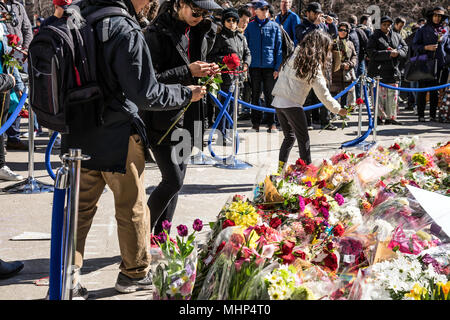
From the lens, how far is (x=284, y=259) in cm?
250

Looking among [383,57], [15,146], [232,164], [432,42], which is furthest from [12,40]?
[432,42]

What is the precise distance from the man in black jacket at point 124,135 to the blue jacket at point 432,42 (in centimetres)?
917

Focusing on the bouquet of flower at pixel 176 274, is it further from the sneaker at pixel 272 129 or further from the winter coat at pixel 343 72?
the winter coat at pixel 343 72

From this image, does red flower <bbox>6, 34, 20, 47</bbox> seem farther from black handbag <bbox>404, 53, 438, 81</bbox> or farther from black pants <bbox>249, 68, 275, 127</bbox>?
black handbag <bbox>404, 53, 438, 81</bbox>

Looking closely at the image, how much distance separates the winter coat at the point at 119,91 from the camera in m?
2.98

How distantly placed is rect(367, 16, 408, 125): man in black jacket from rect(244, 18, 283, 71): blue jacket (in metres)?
2.35

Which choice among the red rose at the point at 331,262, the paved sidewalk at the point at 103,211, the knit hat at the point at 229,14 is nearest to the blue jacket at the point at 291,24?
the knit hat at the point at 229,14

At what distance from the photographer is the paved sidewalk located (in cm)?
372

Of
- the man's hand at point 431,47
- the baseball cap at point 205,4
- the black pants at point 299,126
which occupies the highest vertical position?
the man's hand at point 431,47

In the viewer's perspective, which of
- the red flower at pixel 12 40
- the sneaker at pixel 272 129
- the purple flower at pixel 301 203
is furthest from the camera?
the sneaker at pixel 272 129

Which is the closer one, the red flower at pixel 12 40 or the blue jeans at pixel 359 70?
the red flower at pixel 12 40

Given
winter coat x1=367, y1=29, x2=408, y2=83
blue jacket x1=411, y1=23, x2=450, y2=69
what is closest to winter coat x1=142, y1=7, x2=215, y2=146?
winter coat x1=367, y1=29, x2=408, y2=83

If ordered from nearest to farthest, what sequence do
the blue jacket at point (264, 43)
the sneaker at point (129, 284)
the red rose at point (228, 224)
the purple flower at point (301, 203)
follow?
1. the red rose at point (228, 224)
2. the purple flower at point (301, 203)
3. the sneaker at point (129, 284)
4. the blue jacket at point (264, 43)

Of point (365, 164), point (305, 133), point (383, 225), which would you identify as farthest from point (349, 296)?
point (305, 133)
